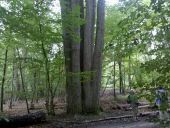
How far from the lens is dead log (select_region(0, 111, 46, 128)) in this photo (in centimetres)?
1109

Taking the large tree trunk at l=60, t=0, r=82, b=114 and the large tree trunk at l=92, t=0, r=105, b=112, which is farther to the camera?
the large tree trunk at l=92, t=0, r=105, b=112

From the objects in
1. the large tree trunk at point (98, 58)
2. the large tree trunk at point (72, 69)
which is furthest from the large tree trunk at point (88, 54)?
the large tree trunk at point (72, 69)

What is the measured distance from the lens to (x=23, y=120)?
11.6 m

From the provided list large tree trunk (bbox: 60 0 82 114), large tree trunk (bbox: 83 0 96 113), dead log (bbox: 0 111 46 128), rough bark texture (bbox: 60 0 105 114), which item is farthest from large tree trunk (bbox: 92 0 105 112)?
dead log (bbox: 0 111 46 128)

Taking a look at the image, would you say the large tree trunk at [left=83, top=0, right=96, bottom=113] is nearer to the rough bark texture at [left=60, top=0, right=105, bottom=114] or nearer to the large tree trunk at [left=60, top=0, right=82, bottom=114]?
the rough bark texture at [left=60, top=0, right=105, bottom=114]

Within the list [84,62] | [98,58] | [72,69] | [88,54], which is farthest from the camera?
[98,58]

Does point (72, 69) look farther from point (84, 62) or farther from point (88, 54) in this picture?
point (88, 54)

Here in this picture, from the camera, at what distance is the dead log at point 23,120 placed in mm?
11089

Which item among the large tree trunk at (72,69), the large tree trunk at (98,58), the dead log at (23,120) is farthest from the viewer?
the large tree trunk at (98,58)

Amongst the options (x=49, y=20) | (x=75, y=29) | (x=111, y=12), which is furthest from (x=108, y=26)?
(x=49, y=20)

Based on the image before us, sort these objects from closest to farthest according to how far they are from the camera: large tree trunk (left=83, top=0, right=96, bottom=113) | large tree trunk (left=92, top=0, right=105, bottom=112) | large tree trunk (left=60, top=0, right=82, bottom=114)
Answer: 1. large tree trunk (left=60, top=0, right=82, bottom=114)
2. large tree trunk (left=83, top=0, right=96, bottom=113)
3. large tree trunk (left=92, top=0, right=105, bottom=112)

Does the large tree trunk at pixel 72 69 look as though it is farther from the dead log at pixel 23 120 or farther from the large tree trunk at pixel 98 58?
the dead log at pixel 23 120

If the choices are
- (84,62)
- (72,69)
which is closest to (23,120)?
(72,69)

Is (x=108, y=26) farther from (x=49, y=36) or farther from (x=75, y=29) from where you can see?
(x=49, y=36)
